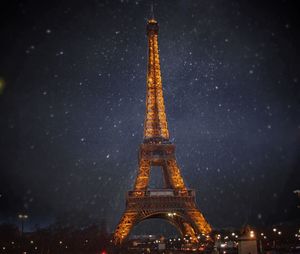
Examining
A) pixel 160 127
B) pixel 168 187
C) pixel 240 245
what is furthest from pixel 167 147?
pixel 240 245

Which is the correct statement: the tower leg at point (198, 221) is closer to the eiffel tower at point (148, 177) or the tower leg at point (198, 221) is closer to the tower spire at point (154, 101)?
the eiffel tower at point (148, 177)

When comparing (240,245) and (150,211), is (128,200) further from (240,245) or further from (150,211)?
(240,245)

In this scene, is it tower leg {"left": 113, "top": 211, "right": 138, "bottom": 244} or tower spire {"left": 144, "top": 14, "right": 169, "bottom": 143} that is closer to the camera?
tower leg {"left": 113, "top": 211, "right": 138, "bottom": 244}

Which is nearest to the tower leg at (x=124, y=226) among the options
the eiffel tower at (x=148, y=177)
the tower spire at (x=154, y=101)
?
the eiffel tower at (x=148, y=177)

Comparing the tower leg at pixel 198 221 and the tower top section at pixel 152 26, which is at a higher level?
the tower top section at pixel 152 26

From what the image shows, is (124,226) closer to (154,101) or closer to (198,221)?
(198,221)

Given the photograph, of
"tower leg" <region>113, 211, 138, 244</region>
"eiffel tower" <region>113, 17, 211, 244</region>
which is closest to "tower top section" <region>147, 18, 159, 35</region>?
"eiffel tower" <region>113, 17, 211, 244</region>

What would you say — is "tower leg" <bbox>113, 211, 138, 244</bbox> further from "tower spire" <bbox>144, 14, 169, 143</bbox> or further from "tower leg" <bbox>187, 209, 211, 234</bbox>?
"tower spire" <bbox>144, 14, 169, 143</bbox>

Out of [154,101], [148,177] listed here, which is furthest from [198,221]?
[154,101]
